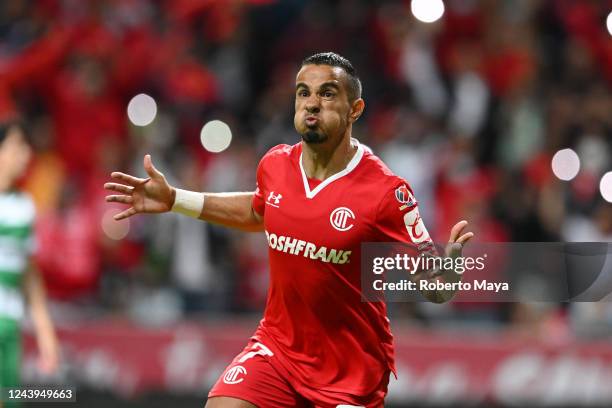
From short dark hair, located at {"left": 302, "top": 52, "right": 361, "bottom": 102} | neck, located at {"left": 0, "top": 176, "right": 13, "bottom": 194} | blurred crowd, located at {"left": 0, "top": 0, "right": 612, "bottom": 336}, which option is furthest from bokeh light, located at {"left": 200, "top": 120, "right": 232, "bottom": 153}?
short dark hair, located at {"left": 302, "top": 52, "right": 361, "bottom": 102}

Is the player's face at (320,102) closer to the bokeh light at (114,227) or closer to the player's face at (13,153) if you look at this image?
the player's face at (13,153)

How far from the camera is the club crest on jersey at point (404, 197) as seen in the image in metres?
5.34

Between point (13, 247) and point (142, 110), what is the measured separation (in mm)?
4727

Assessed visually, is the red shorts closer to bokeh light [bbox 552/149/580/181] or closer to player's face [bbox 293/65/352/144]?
player's face [bbox 293/65/352/144]

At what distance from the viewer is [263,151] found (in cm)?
1138

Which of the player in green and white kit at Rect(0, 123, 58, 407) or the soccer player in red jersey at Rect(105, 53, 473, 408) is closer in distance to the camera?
the soccer player in red jersey at Rect(105, 53, 473, 408)

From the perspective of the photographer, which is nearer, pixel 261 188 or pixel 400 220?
pixel 400 220

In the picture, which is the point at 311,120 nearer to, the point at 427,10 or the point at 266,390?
the point at 266,390

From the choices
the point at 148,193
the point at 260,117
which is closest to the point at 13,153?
the point at 148,193

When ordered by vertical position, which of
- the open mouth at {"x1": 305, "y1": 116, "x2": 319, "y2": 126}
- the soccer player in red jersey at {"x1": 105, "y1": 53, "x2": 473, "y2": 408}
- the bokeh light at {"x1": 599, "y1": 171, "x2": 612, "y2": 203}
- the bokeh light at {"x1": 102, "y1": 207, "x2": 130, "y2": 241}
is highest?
the bokeh light at {"x1": 599, "y1": 171, "x2": 612, "y2": 203}

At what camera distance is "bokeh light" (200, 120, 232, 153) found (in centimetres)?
1164

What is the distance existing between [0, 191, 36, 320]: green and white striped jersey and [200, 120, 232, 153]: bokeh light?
173 inches

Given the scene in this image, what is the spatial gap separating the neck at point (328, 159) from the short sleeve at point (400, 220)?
32 cm

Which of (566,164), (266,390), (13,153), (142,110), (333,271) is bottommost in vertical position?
(266,390)
